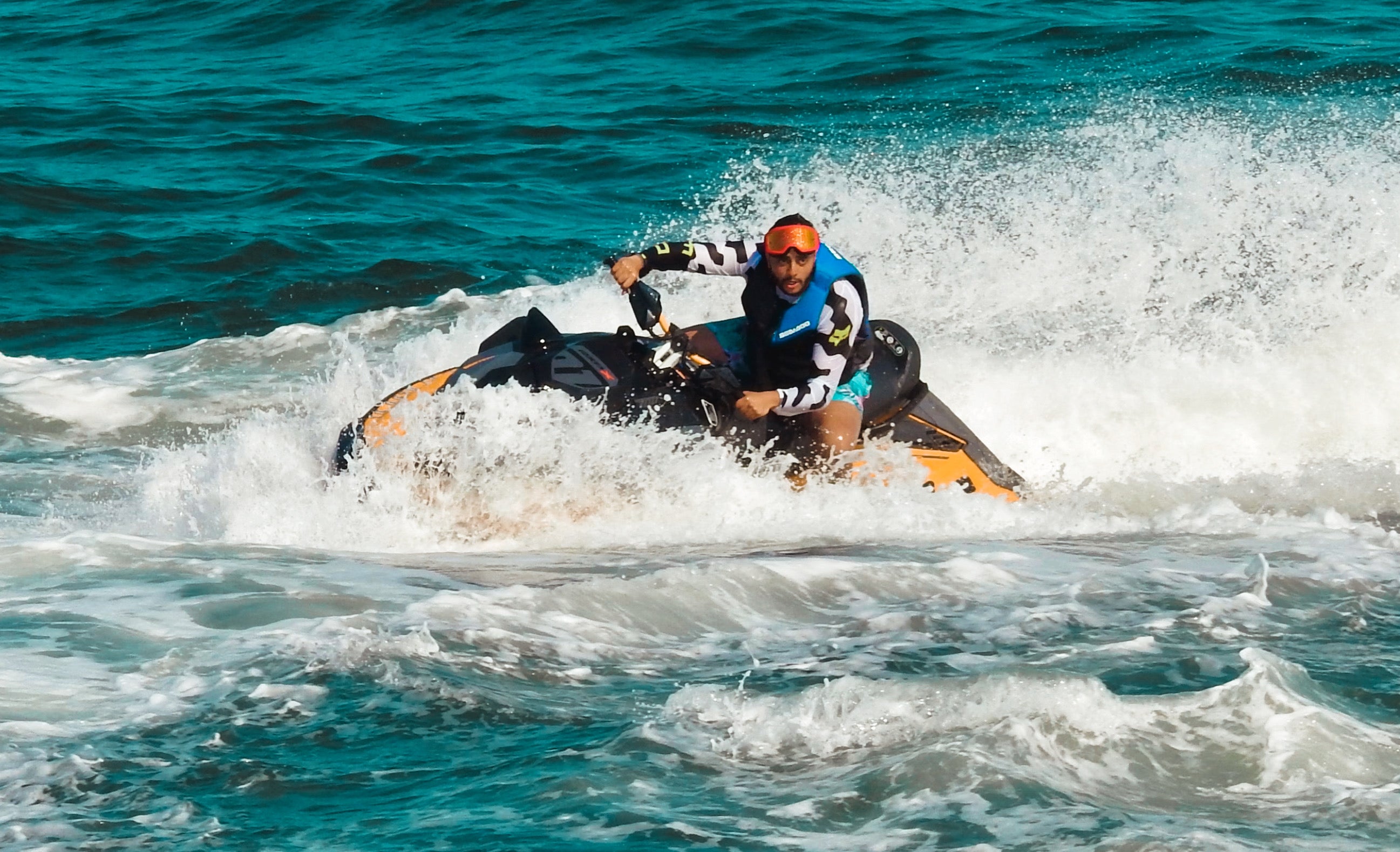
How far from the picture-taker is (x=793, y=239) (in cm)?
659

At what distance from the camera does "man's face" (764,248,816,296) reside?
662cm

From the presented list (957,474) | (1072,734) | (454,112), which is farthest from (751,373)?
(454,112)

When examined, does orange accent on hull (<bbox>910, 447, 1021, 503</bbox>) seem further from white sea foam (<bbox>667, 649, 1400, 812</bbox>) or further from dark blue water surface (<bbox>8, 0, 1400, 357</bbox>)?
dark blue water surface (<bbox>8, 0, 1400, 357</bbox>)

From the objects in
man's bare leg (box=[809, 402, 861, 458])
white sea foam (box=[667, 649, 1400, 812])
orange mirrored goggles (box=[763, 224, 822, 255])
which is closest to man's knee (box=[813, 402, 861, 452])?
man's bare leg (box=[809, 402, 861, 458])

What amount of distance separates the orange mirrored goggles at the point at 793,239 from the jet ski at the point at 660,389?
0.55 meters

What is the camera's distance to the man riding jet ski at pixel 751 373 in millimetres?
6707

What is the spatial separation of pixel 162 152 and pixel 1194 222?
8649mm

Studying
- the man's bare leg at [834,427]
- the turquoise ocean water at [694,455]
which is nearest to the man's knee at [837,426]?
the man's bare leg at [834,427]

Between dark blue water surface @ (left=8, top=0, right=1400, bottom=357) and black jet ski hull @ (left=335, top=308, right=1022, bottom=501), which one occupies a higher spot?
dark blue water surface @ (left=8, top=0, right=1400, bottom=357)

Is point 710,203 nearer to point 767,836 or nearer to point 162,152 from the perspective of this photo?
point 162,152

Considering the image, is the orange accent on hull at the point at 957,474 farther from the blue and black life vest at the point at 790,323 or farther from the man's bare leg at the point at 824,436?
the blue and black life vest at the point at 790,323

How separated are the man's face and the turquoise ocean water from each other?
79 cm

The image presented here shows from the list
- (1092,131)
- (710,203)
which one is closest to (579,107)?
(710,203)

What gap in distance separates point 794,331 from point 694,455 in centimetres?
66
